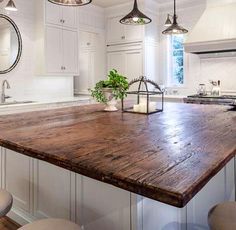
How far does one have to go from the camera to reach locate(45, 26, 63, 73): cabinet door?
4.07 metres

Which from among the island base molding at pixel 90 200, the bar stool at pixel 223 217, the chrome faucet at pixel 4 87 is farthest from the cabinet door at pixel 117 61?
the bar stool at pixel 223 217

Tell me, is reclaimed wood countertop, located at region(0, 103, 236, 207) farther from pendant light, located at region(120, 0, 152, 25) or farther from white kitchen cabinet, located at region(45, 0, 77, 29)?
white kitchen cabinet, located at region(45, 0, 77, 29)

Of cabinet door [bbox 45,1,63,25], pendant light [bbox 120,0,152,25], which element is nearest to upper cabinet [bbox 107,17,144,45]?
cabinet door [bbox 45,1,63,25]

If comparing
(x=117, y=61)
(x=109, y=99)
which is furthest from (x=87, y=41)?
(x=109, y=99)

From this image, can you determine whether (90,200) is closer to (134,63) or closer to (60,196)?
(60,196)

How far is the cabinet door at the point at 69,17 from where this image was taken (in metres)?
4.26

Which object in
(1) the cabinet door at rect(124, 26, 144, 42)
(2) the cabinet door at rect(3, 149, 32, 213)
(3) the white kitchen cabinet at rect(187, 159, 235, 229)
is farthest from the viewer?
(1) the cabinet door at rect(124, 26, 144, 42)

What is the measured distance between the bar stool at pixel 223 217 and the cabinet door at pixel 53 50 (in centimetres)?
344

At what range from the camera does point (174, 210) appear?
1375mm

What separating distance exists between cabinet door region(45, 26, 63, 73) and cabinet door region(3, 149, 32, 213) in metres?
2.36

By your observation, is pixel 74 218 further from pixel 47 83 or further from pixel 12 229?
pixel 47 83

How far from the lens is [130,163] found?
0.94 m

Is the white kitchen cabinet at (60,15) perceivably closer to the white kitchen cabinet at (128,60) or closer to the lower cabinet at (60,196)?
the white kitchen cabinet at (128,60)

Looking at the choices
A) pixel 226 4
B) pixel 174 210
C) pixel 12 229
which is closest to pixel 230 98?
pixel 226 4
